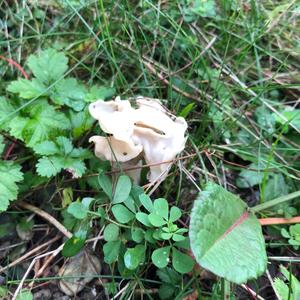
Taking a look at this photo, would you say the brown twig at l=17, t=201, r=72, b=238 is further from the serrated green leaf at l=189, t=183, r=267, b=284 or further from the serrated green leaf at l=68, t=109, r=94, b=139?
the serrated green leaf at l=189, t=183, r=267, b=284

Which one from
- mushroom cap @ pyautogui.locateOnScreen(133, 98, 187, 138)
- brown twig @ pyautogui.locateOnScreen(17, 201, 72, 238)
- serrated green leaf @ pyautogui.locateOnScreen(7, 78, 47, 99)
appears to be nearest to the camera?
mushroom cap @ pyautogui.locateOnScreen(133, 98, 187, 138)

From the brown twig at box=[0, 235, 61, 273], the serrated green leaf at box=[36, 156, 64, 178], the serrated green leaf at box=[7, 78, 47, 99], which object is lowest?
the brown twig at box=[0, 235, 61, 273]

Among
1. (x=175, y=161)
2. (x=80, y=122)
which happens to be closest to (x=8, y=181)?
(x=80, y=122)

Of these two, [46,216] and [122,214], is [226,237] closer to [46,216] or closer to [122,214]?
[122,214]

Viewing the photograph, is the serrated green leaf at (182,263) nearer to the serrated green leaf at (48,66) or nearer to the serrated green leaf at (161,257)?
the serrated green leaf at (161,257)

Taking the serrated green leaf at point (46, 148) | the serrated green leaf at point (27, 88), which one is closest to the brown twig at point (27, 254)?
the serrated green leaf at point (46, 148)

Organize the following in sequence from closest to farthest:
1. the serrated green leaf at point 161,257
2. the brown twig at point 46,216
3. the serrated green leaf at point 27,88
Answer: the serrated green leaf at point 161,257 → the brown twig at point 46,216 → the serrated green leaf at point 27,88

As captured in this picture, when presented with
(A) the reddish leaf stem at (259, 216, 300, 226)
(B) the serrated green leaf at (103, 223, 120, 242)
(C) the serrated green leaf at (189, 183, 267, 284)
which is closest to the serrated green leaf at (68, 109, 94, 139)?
(B) the serrated green leaf at (103, 223, 120, 242)
